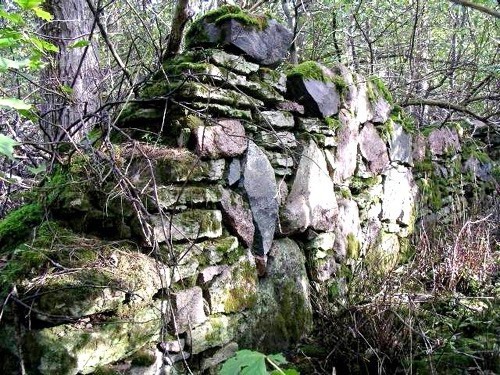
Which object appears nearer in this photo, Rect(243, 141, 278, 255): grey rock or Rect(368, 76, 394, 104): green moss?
Rect(243, 141, 278, 255): grey rock

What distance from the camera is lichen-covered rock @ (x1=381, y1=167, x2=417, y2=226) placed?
4.32 meters

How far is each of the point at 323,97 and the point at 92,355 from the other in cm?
249

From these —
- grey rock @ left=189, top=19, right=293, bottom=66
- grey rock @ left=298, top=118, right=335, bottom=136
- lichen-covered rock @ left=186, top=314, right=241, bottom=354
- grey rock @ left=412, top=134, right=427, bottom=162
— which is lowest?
lichen-covered rock @ left=186, top=314, right=241, bottom=354

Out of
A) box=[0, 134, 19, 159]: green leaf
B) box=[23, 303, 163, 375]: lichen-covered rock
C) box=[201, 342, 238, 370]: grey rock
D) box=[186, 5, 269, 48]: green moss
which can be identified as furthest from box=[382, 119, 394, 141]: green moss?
box=[0, 134, 19, 159]: green leaf

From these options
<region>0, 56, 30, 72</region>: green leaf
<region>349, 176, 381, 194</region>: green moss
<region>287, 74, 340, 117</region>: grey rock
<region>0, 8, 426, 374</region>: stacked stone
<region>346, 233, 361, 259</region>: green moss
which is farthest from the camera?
<region>349, 176, 381, 194</region>: green moss

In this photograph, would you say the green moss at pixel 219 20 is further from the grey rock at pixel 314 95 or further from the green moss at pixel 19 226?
the green moss at pixel 19 226

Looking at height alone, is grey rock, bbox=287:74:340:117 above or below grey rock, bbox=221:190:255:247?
above

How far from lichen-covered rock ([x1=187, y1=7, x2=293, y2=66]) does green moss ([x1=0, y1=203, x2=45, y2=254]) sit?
4.74 ft

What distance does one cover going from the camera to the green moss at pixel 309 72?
11.1 feet

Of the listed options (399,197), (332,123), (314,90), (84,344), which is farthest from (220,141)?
(399,197)

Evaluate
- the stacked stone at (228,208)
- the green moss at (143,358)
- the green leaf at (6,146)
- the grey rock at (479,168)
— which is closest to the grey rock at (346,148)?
the stacked stone at (228,208)

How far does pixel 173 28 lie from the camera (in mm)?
3148

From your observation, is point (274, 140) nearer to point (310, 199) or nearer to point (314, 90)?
point (310, 199)

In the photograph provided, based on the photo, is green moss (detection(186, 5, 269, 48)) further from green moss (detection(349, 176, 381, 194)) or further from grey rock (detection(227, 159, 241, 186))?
green moss (detection(349, 176, 381, 194))
